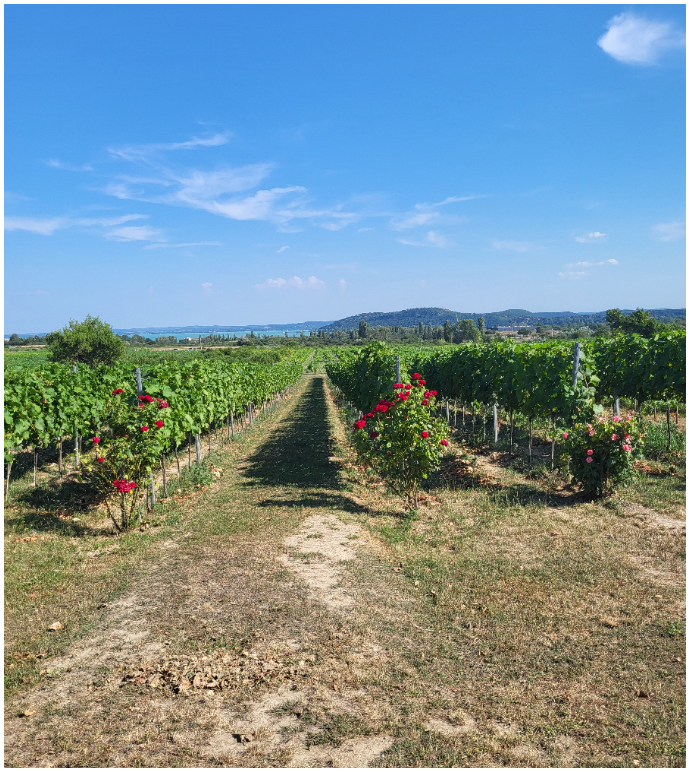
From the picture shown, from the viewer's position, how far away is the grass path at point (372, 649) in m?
3.49

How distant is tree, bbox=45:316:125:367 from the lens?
174 ft

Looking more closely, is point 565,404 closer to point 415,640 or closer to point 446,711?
point 415,640

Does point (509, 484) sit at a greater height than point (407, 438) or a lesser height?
lesser

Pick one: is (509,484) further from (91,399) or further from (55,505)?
(91,399)

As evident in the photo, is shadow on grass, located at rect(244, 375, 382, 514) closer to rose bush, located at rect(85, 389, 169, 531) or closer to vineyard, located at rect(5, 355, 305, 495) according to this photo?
vineyard, located at rect(5, 355, 305, 495)

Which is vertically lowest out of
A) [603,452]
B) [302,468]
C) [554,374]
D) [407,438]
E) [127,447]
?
[302,468]

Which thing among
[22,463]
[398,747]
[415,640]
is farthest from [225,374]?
[398,747]

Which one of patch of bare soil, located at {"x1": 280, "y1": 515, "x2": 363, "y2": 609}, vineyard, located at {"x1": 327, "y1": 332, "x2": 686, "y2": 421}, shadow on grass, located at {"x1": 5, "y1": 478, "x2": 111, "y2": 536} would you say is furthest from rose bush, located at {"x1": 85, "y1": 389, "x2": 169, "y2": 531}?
vineyard, located at {"x1": 327, "y1": 332, "x2": 686, "y2": 421}

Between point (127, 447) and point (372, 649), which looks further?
point (127, 447)

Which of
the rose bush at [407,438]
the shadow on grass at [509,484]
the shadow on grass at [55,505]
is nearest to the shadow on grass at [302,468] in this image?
the rose bush at [407,438]

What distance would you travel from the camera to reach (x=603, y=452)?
29.2 ft

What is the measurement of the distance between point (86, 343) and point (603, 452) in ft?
180

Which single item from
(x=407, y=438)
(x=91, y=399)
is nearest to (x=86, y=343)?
(x=91, y=399)

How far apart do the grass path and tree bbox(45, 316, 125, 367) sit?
50510 mm
